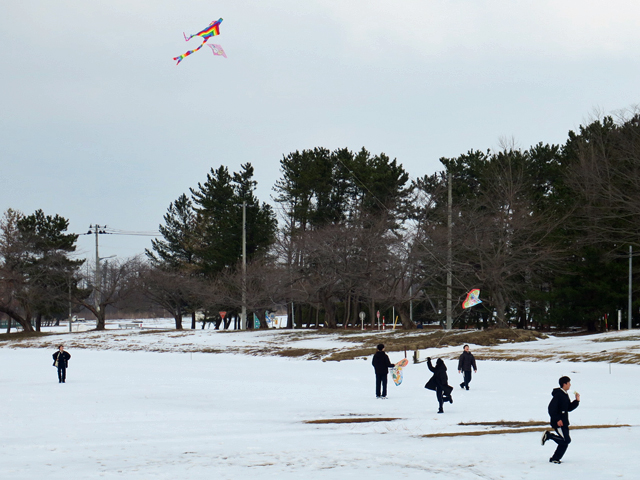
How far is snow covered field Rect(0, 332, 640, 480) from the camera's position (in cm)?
985

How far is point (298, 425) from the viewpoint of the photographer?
14312 mm

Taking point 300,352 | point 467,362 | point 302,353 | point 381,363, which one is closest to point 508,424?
point 381,363

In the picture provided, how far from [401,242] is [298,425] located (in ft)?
108

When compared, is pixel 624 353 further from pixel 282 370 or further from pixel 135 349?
pixel 135 349

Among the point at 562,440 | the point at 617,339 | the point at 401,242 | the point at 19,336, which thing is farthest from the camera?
the point at 19,336

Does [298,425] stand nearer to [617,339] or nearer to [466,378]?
[466,378]

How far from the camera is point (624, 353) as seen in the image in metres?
25.9

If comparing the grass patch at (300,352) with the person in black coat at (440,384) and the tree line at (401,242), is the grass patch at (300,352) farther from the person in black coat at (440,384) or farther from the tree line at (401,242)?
the person in black coat at (440,384)

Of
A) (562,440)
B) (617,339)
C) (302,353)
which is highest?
(562,440)

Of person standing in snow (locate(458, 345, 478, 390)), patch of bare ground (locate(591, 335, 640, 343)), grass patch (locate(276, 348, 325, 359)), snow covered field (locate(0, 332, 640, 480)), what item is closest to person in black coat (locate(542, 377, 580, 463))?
snow covered field (locate(0, 332, 640, 480))

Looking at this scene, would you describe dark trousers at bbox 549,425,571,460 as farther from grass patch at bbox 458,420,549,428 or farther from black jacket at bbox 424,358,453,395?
black jacket at bbox 424,358,453,395

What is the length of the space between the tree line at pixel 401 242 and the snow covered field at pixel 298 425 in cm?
1219

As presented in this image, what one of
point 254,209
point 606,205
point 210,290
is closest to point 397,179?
point 254,209

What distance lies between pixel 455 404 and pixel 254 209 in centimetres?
4949
